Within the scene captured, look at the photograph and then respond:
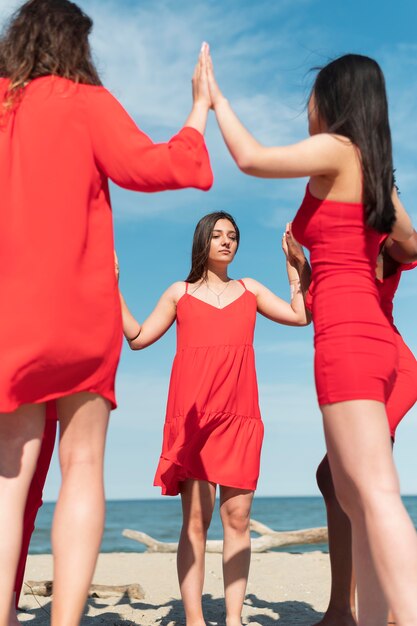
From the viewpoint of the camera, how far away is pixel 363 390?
3258 millimetres

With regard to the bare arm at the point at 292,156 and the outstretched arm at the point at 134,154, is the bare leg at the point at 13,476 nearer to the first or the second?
the outstretched arm at the point at 134,154

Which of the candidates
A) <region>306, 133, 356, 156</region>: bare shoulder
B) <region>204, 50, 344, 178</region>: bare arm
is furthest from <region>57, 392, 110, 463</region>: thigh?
<region>306, 133, 356, 156</region>: bare shoulder

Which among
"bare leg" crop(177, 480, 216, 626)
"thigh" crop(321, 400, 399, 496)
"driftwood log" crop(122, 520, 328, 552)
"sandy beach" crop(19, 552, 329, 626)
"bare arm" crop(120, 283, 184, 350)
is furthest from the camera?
"driftwood log" crop(122, 520, 328, 552)

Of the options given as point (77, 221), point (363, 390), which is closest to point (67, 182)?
point (77, 221)

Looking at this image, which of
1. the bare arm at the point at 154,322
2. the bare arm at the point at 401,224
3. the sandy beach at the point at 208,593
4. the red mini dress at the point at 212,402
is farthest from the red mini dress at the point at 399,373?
the sandy beach at the point at 208,593

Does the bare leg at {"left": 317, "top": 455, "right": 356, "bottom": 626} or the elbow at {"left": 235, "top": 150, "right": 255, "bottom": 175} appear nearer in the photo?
the elbow at {"left": 235, "top": 150, "right": 255, "bottom": 175}

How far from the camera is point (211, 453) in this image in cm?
Result: 528

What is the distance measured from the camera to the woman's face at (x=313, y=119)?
362 cm

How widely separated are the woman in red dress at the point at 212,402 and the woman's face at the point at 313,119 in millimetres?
1465

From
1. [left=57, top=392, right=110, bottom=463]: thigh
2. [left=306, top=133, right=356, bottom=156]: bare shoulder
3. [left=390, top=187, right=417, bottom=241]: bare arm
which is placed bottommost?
[left=57, top=392, right=110, bottom=463]: thigh

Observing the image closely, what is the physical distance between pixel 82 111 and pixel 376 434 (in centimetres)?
175

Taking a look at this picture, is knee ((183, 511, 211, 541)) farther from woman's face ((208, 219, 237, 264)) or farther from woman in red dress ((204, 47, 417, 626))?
woman in red dress ((204, 47, 417, 626))

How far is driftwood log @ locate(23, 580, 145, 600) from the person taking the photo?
263 inches

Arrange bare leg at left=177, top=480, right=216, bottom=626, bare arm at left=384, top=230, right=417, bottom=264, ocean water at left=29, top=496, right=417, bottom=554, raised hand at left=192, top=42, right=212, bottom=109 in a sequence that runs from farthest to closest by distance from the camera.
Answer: ocean water at left=29, top=496, right=417, bottom=554 < bare leg at left=177, top=480, right=216, bottom=626 < bare arm at left=384, top=230, right=417, bottom=264 < raised hand at left=192, top=42, right=212, bottom=109
